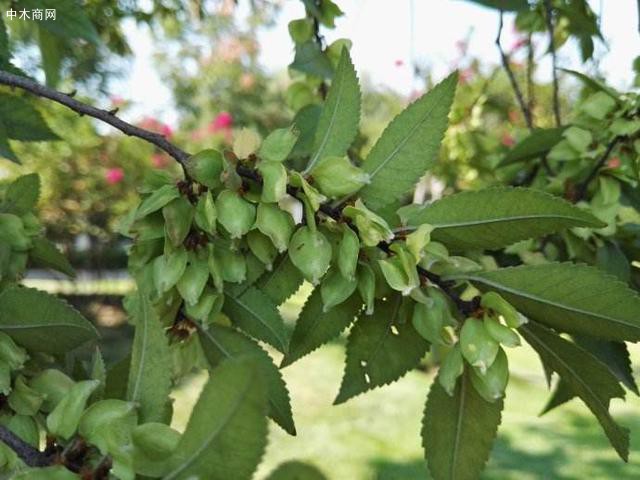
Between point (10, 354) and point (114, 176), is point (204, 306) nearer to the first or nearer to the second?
point (10, 354)

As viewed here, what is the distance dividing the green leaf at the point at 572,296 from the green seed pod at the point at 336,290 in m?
0.09

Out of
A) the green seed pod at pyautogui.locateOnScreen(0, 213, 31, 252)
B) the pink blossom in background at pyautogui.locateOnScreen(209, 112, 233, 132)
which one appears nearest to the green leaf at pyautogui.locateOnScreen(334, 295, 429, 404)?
the green seed pod at pyautogui.locateOnScreen(0, 213, 31, 252)

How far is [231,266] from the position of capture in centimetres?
59

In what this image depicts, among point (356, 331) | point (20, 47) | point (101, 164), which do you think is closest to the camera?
point (356, 331)

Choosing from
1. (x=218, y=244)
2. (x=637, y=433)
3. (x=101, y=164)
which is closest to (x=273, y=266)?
(x=218, y=244)

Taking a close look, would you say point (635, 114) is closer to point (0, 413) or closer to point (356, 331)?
point (356, 331)

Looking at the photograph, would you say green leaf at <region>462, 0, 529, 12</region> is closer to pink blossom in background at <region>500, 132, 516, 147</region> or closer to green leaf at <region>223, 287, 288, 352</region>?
green leaf at <region>223, 287, 288, 352</region>

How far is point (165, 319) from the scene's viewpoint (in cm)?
64

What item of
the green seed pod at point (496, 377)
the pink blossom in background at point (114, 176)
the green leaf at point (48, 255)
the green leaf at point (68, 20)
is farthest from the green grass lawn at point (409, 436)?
the green seed pod at point (496, 377)

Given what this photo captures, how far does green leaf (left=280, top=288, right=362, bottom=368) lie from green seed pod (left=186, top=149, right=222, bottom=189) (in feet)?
0.47

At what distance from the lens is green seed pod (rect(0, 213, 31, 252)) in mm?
691

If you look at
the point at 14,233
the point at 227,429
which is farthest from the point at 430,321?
Answer: the point at 14,233

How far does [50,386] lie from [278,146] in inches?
10.7

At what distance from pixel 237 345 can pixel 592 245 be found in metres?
0.49
